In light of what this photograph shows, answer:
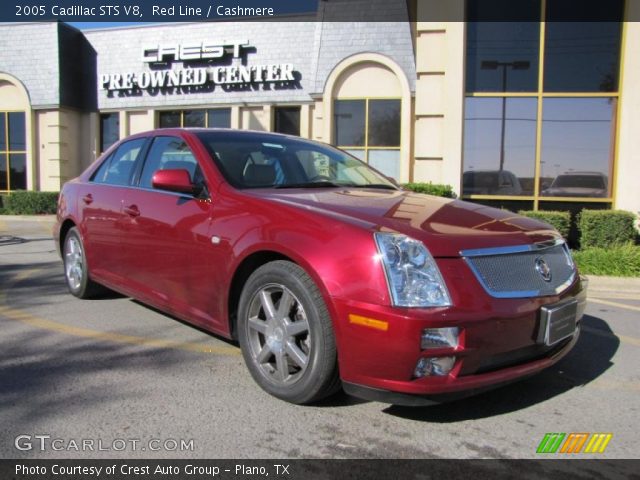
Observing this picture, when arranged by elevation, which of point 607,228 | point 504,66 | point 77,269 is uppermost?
point 504,66

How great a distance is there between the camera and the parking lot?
2.74 m

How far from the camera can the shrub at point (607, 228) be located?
29.4ft

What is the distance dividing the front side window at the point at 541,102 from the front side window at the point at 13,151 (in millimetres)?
14587

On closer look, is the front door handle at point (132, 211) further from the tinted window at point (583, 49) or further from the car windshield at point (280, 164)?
the tinted window at point (583, 49)

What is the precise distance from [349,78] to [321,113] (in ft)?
3.89

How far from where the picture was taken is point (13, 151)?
18.5 m

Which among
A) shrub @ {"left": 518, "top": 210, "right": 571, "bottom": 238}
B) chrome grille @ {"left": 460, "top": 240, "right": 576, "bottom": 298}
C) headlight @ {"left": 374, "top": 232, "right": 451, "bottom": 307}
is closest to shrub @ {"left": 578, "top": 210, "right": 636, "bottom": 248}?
shrub @ {"left": 518, "top": 210, "right": 571, "bottom": 238}

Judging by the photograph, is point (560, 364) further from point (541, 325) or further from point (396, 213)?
point (396, 213)

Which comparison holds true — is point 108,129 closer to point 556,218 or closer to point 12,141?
point 12,141

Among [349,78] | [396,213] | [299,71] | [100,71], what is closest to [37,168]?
[100,71]

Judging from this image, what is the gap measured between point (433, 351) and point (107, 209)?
3.33 m

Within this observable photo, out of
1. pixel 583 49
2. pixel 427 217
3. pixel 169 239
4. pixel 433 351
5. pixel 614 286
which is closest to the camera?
pixel 433 351

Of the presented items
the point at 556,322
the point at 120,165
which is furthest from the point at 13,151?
the point at 556,322

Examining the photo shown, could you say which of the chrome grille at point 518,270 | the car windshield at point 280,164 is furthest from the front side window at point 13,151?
the chrome grille at point 518,270
